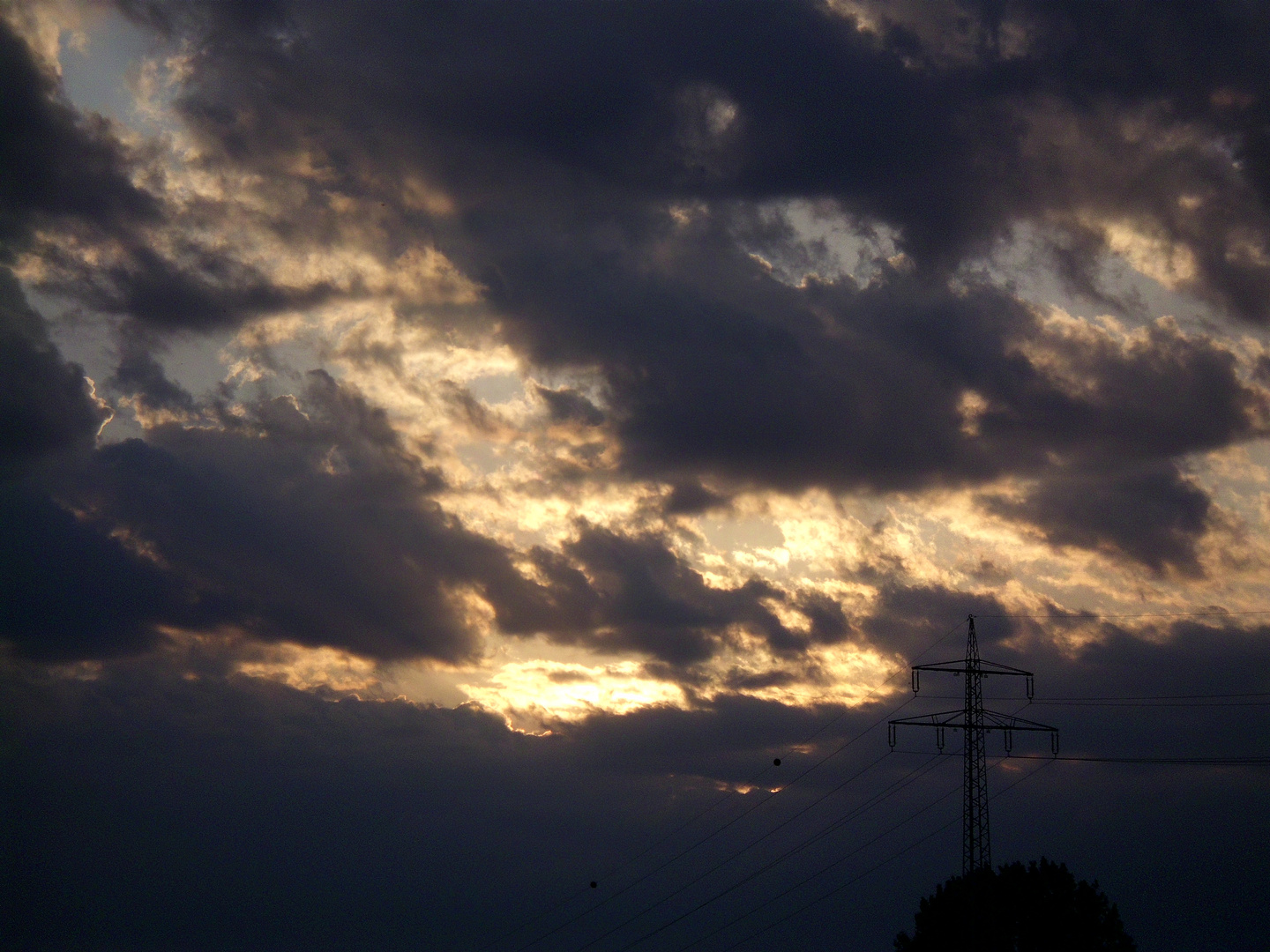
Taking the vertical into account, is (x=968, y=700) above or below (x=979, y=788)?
above

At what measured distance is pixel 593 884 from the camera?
11031cm

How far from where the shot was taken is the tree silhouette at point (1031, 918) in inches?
3952

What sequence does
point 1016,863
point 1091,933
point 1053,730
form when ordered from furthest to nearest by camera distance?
point 1016,863, point 1091,933, point 1053,730

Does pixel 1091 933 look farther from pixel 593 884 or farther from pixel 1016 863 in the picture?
pixel 593 884

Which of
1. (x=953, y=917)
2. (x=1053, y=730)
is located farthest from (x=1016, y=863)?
(x=1053, y=730)

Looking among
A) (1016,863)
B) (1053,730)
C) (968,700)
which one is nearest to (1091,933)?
(1016,863)

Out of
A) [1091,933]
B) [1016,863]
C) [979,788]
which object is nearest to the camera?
[979,788]

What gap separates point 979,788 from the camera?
76750 millimetres

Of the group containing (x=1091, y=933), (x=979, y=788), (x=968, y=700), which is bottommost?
(x=1091, y=933)

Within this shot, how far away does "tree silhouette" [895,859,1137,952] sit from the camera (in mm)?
100375

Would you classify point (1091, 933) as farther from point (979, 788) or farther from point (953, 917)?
point (979, 788)

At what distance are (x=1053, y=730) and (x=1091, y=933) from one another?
102 feet

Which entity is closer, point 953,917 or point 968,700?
point 968,700

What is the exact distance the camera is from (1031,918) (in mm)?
102750
